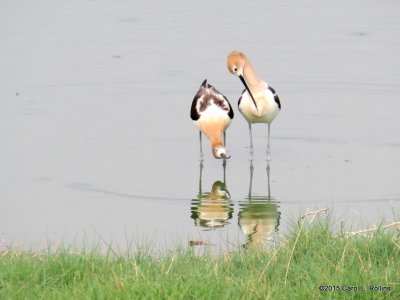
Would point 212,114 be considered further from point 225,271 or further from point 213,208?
point 225,271

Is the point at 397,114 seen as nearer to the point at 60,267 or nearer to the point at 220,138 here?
the point at 220,138

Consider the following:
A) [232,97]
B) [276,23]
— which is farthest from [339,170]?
[276,23]

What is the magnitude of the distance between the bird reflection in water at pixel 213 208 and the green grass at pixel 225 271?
5.93 feet

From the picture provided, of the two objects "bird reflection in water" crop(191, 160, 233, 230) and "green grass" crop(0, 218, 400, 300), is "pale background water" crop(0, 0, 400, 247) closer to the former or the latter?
"bird reflection in water" crop(191, 160, 233, 230)

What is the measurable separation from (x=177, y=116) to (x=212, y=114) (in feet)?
3.47

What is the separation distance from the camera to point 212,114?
38.7ft

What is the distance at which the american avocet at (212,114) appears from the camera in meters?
11.6

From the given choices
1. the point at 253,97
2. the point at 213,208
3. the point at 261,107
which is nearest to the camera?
the point at 213,208

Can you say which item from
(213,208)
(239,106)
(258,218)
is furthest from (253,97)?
(258,218)

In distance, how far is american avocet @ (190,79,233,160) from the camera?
11.6m

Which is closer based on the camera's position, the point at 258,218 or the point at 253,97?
the point at 258,218

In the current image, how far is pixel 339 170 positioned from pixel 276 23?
23.3ft

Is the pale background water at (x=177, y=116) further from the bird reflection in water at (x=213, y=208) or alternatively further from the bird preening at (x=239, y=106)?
the bird preening at (x=239, y=106)

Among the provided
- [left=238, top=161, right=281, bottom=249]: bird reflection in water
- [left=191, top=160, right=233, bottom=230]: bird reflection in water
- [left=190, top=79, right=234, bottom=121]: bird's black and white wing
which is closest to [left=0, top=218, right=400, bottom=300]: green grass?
[left=238, top=161, right=281, bottom=249]: bird reflection in water
